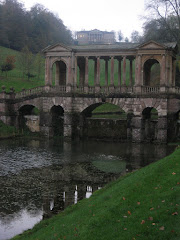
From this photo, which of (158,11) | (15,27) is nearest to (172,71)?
(158,11)

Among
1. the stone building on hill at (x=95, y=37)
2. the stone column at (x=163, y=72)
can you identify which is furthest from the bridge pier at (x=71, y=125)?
the stone building on hill at (x=95, y=37)

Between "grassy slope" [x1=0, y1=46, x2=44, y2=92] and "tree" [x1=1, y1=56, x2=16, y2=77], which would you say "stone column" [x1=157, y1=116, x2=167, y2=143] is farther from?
"tree" [x1=1, y1=56, x2=16, y2=77]

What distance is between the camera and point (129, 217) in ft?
38.5

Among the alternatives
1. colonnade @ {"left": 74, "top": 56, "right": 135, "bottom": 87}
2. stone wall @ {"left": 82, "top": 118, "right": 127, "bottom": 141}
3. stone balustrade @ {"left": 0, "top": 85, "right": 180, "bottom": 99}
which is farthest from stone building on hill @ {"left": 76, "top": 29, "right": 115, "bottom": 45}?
stone wall @ {"left": 82, "top": 118, "right": 127, "bottom": 141}

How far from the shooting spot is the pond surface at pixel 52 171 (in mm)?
16641

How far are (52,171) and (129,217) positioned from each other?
1391cm

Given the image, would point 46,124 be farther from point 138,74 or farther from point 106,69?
point 138,74

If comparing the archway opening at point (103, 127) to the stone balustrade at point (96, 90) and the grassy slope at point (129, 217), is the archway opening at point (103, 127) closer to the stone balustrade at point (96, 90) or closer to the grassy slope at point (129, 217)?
the stone balustrade at point (96, 90)

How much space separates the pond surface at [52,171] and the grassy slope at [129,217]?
2.21m

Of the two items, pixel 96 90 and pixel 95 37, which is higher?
pixel 95 37

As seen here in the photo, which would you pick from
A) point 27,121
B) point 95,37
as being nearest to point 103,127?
point 27,121

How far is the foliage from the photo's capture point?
9206 centimetres

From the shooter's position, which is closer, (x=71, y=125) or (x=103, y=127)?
(x=71, y=125)

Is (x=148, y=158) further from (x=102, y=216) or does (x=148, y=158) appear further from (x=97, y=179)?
(x=102, y=216)
